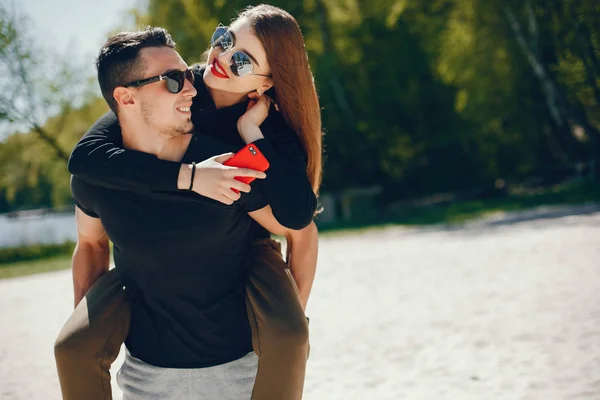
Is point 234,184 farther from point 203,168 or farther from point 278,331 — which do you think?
point 278,331

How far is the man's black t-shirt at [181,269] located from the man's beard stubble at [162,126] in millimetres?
93

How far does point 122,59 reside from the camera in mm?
2045

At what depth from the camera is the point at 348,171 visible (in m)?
23.5

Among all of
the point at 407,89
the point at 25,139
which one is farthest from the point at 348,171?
the point at 25,139

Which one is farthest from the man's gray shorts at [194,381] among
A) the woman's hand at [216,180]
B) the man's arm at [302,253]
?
the woman's hand at [216,180]

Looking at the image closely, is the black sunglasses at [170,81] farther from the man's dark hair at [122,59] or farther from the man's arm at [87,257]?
the man's arm at [87,257]

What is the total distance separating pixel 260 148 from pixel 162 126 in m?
0.32

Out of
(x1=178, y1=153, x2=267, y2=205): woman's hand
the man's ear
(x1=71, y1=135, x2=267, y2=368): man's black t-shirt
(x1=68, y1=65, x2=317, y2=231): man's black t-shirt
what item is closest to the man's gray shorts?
(x1=71, y1=135, x2=267, y2=368): man's black t-shirt

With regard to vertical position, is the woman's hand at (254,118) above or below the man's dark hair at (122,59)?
below

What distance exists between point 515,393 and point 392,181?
64.9 feet

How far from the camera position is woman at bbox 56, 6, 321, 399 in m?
1.91

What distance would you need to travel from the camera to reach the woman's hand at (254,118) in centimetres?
210

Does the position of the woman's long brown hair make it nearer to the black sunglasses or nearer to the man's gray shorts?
the black sunglasses

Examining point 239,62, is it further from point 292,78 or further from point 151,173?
point 151,173
